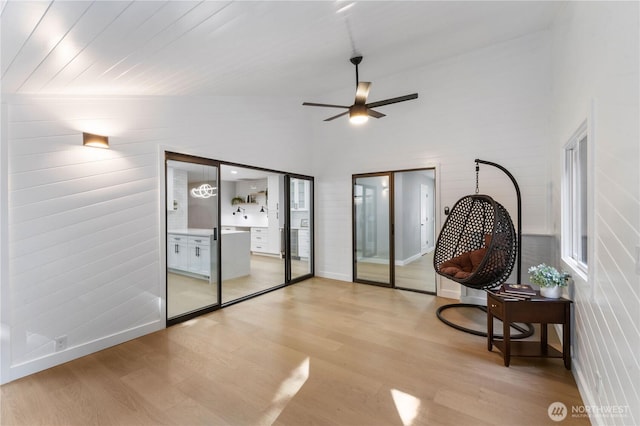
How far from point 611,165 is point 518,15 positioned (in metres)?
2.87

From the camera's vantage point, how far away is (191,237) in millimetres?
3947

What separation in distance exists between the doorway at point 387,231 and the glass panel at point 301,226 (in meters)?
1.00

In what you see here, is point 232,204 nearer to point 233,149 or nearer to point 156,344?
point 233,149

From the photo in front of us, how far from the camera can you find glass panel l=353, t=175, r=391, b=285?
17.7 ft

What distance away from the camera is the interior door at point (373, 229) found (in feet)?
17.6

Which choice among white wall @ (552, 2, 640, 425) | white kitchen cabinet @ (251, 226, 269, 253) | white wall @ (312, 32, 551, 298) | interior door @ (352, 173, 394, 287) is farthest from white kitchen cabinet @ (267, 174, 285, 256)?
white wall @ (552, 2, 640, 425)

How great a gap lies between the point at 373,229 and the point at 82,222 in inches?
171

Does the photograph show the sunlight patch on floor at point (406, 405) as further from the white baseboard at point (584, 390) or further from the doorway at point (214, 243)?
the doorway at point (214, 243)

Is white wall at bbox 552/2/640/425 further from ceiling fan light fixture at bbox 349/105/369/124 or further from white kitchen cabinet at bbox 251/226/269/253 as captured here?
white kitchen cabinet at bbox 251/226/269/253

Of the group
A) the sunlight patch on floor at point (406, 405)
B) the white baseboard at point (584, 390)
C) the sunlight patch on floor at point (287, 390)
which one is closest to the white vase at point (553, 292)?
the white baseboard at point (584, 390)

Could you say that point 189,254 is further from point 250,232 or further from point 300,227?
point 250,232

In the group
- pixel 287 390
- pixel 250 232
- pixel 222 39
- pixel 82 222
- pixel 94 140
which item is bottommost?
pixel 287 390

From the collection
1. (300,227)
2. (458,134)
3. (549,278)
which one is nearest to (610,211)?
(549,278)

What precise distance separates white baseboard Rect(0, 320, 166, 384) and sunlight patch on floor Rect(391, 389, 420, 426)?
8.99 feet
